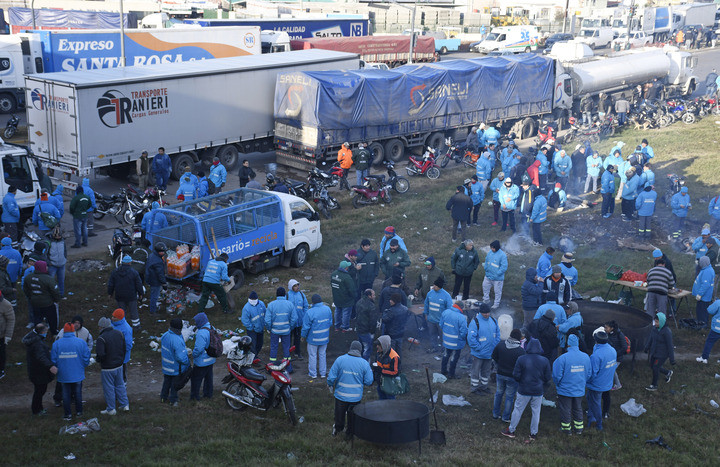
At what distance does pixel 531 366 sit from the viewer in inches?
405

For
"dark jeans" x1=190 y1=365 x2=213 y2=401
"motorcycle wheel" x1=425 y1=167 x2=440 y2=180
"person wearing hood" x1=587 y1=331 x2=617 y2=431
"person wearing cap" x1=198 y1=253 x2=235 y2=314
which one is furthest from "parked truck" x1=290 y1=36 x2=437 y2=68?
"person wearing hood" x1=587 y1=331 x2=617 y2=431

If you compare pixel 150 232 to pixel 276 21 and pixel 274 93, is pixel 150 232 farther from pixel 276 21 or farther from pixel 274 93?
pixel 276 21

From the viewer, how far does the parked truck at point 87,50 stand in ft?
104

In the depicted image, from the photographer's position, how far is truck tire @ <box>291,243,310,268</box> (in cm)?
1750

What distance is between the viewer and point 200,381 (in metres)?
11.3

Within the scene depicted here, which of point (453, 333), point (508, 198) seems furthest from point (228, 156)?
point (453, 333)

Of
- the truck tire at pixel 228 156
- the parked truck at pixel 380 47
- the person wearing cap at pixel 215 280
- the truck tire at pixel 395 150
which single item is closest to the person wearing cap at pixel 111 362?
Answer: the person wearing cap at pixel 215 280

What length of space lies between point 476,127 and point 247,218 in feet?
49.6

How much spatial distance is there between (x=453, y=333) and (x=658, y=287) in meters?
4.93

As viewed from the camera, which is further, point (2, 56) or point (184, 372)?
point (2, 56)

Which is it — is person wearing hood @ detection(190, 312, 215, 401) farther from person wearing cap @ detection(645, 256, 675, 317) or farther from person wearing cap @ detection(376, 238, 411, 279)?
person wearing cap @ detection(645, 256, 675, 317)

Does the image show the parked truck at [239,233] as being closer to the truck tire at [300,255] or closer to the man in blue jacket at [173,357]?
the truck tire at [300,255]

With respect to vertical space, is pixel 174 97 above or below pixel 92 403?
above

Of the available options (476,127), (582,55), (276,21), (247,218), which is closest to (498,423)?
(247,218)
